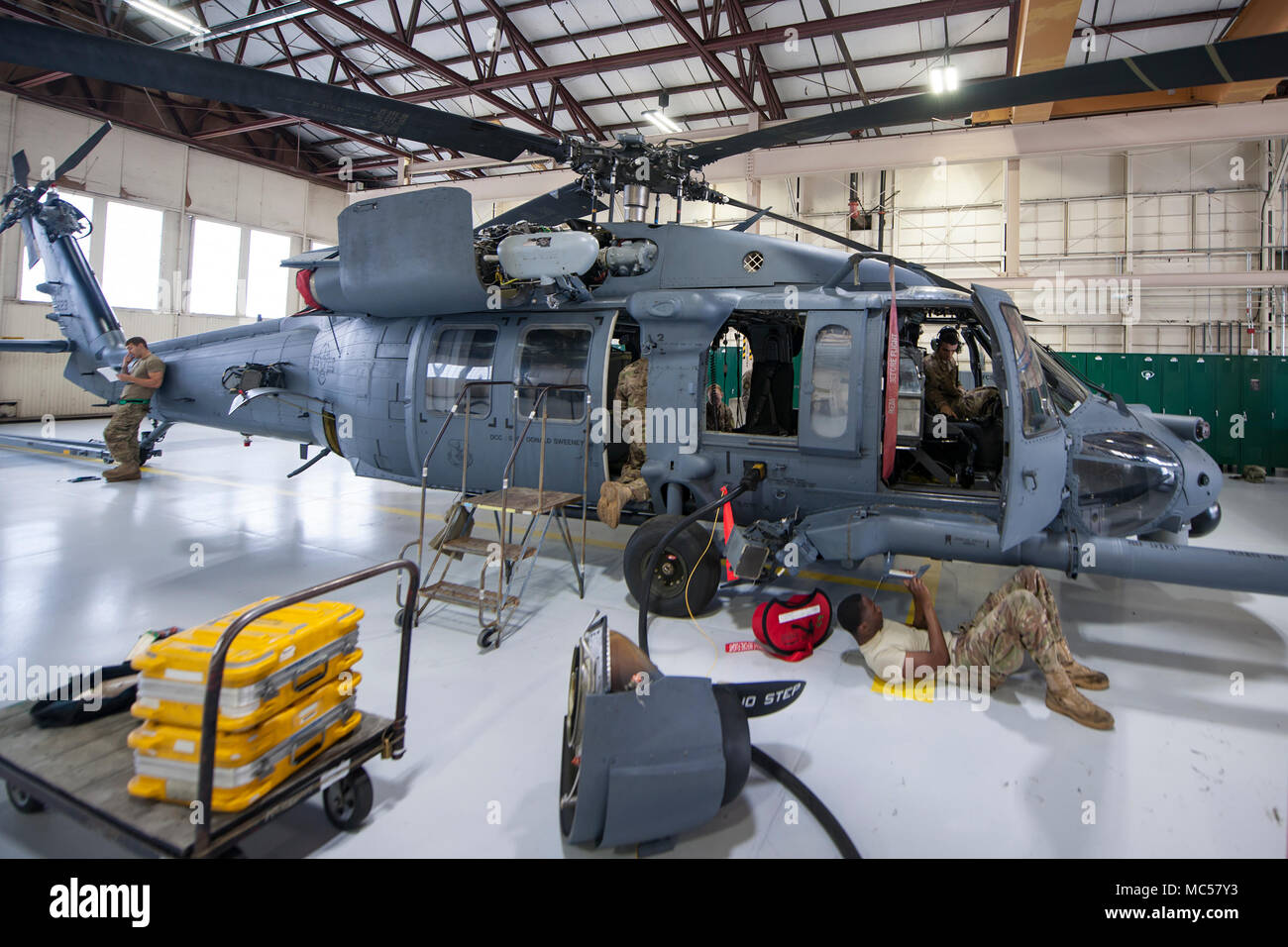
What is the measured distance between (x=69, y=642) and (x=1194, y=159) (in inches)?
1017

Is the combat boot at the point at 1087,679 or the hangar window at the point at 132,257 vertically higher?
the hangar window at the point at 132,257

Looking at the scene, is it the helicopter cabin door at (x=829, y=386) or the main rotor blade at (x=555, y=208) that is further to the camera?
the main rotor blade at (x=555, y=208)

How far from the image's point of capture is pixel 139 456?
9.47 meters

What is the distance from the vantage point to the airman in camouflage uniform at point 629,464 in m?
5.09

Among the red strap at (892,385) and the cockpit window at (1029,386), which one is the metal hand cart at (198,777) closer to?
the red strap at (892,385)

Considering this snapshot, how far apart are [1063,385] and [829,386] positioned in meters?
1.81

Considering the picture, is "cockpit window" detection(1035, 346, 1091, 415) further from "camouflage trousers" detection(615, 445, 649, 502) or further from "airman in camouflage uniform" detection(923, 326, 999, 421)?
"camouflage trousers" detection(615, 445, 649, 502)

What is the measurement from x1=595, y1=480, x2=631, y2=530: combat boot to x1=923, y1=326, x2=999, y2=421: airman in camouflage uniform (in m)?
2.79

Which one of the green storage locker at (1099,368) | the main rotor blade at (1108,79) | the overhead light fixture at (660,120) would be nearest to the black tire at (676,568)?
the main rotor blade at (1108,79)

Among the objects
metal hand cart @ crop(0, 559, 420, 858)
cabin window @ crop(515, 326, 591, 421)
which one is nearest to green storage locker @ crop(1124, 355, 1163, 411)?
cabin window @ crop(515, 326, 591, 421)

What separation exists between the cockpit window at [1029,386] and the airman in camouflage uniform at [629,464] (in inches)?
101

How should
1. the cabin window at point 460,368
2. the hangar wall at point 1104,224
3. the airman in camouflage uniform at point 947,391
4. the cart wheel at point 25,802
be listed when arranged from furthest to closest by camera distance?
the hangar wall at point 1104,224 → the cabin window at point 460,368 → the airman in camouflage uniform at point 947,391 → the cart wheel at point 25,802
